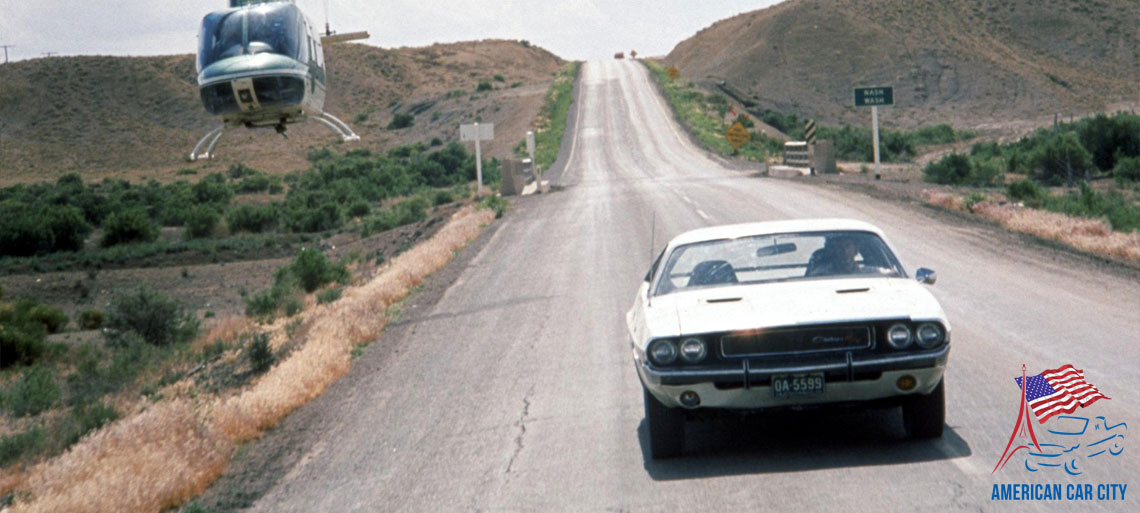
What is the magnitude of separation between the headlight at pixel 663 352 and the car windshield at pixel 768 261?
1.06 metres

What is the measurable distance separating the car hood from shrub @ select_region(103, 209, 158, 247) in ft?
152

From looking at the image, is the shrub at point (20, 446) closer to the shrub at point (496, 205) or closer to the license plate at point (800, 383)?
the license plate at point (800, 383)

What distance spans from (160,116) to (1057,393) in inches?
4447

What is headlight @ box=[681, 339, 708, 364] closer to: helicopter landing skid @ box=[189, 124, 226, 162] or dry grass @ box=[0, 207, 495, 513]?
dry grass @ box=[0, 207, 495, 513]

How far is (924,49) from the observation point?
11169 centimetres

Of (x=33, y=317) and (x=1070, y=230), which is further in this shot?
(x=33, y=317)

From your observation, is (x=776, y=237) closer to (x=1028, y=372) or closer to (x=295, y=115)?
(x=1028, y=372)

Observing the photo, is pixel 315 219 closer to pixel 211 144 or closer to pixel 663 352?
pixel 211 144

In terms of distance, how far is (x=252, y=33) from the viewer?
74.0ft

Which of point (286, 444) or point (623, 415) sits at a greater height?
point (623, 415)

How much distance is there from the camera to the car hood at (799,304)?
6.76 m

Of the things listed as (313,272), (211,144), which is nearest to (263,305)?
(313,272)

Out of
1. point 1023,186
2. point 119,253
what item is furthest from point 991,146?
point 119,253

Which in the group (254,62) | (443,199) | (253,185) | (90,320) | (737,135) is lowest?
(90,320)
